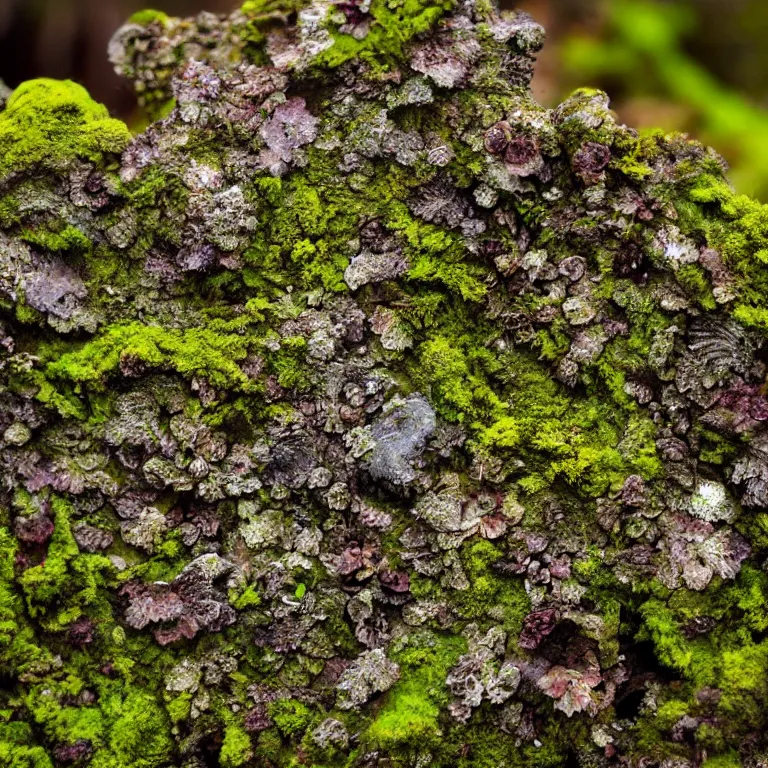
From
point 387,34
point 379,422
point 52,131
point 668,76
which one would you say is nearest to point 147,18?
point 52,131

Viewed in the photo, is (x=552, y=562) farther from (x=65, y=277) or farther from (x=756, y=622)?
(x=65, y=277)

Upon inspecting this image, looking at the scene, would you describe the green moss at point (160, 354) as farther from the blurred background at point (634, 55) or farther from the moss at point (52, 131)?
the blurred background at point (634, 55)

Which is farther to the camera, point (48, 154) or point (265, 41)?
point (265, 41)

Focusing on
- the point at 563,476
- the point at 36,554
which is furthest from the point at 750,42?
the point at 36,554

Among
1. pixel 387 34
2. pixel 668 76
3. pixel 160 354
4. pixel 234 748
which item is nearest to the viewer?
pixel 234 748

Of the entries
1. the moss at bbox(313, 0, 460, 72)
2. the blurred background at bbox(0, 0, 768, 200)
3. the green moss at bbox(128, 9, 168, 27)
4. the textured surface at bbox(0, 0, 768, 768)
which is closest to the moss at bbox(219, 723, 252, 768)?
the textured surface at bbox(0, 0, 768, 768)

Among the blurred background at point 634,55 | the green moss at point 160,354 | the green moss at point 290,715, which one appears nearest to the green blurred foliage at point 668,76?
the blurred background at point 634,55

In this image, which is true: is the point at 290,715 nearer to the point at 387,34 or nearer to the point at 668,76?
the point at 387,34
